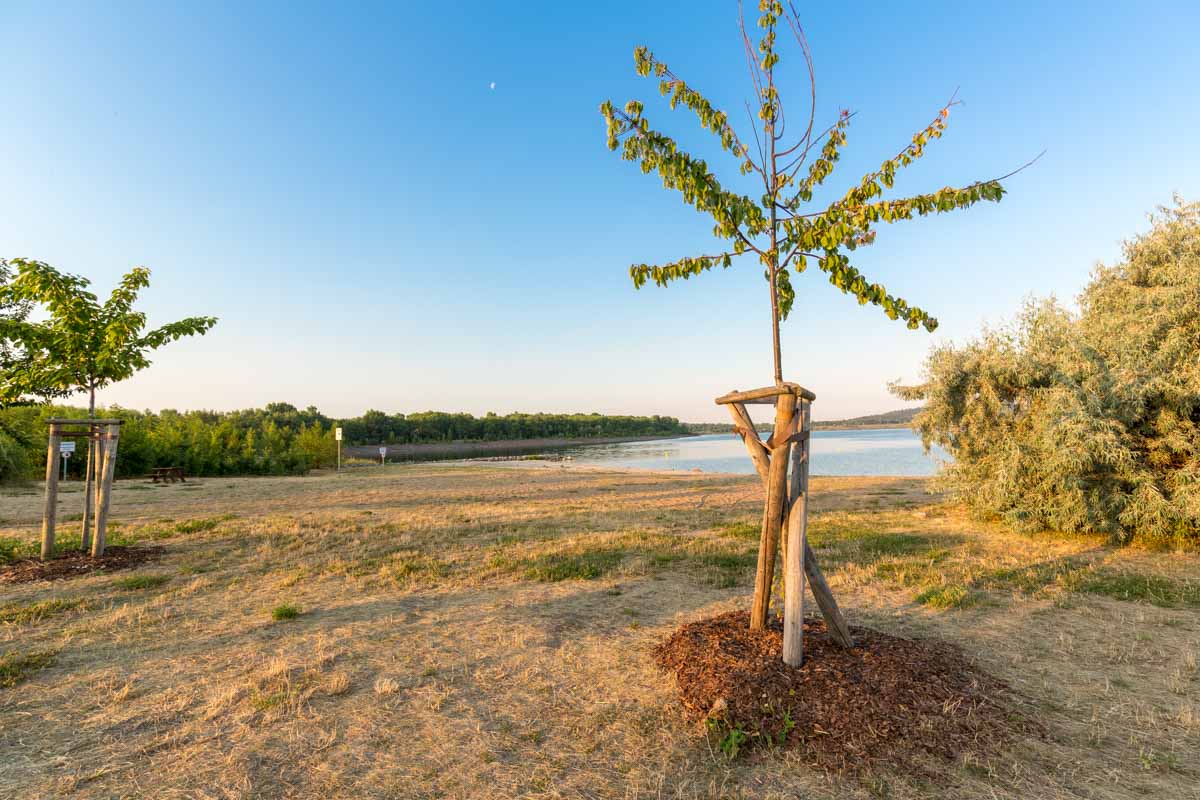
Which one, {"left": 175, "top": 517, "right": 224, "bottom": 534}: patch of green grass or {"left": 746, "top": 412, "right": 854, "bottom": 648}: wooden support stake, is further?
{"left": 175, "top": 517, "right": 224, "bottom": 534}: patch of green grass

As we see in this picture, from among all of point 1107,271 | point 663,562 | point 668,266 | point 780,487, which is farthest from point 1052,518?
point 668,266

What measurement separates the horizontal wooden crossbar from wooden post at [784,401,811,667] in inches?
6.5

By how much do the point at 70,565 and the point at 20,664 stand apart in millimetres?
4820

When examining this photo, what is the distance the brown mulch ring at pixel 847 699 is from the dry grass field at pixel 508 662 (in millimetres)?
151

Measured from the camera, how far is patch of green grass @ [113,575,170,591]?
→ 7.80 metres

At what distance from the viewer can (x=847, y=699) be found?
159 inches

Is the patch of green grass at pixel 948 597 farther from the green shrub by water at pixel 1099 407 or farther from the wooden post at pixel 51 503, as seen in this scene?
the wooden post at pixel 51 503

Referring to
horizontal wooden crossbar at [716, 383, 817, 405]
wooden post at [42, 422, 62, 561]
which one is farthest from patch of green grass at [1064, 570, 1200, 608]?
wooden post at [42, 422, 62, 561]

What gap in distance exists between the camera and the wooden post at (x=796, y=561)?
4426mm

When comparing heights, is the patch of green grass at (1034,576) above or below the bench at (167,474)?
below

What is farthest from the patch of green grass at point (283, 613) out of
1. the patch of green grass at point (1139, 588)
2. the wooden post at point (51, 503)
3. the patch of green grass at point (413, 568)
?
the patch of green grass at point (1139, 588)

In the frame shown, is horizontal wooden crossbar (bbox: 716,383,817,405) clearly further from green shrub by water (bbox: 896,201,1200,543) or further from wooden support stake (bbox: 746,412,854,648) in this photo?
green shrub by water (bbox: 896,201,1200,543)

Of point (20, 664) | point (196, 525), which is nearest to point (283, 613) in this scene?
point (20, 664)

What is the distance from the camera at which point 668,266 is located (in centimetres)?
524
